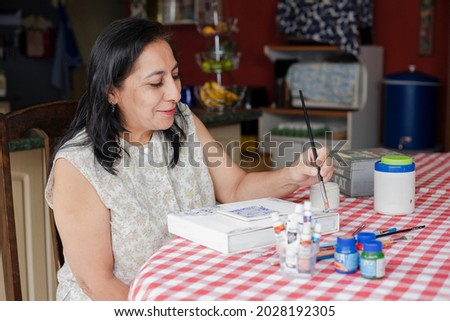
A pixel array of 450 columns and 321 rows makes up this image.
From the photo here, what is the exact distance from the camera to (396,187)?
1637 mm

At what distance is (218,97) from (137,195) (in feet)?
6.22

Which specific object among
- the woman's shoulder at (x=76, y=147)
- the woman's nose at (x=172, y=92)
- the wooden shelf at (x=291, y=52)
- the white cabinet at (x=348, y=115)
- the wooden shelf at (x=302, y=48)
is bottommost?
the white cabinet at (x=348, y=115)

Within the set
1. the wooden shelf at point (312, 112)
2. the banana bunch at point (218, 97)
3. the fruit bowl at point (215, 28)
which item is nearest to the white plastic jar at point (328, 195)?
the banana bunch at point (218, 97)

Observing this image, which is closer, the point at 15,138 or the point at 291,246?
the point at 291,246

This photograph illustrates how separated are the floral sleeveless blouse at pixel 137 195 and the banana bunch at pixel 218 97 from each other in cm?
167

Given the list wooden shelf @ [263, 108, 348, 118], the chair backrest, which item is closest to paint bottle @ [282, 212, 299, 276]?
the chair backrest

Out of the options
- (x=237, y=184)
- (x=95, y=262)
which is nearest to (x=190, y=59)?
(x=237, y=184)

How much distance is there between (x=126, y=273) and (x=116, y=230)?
Answer: 0.12m

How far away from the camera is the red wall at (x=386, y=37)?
4.62 metres

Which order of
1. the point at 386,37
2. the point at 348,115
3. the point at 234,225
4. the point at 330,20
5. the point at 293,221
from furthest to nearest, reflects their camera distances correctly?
the point at 386,37 → the point at 330,20 → the point at 348,115 → the point at 234,225 → the point at 293,221

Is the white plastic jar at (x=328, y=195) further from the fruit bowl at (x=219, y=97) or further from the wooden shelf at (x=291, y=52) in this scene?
the wooden shelf at (x=291, y=52)

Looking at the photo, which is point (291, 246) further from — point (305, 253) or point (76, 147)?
point (76, 147)

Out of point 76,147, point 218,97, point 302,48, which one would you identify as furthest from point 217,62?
point 76,147

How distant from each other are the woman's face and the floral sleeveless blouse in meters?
0.09
